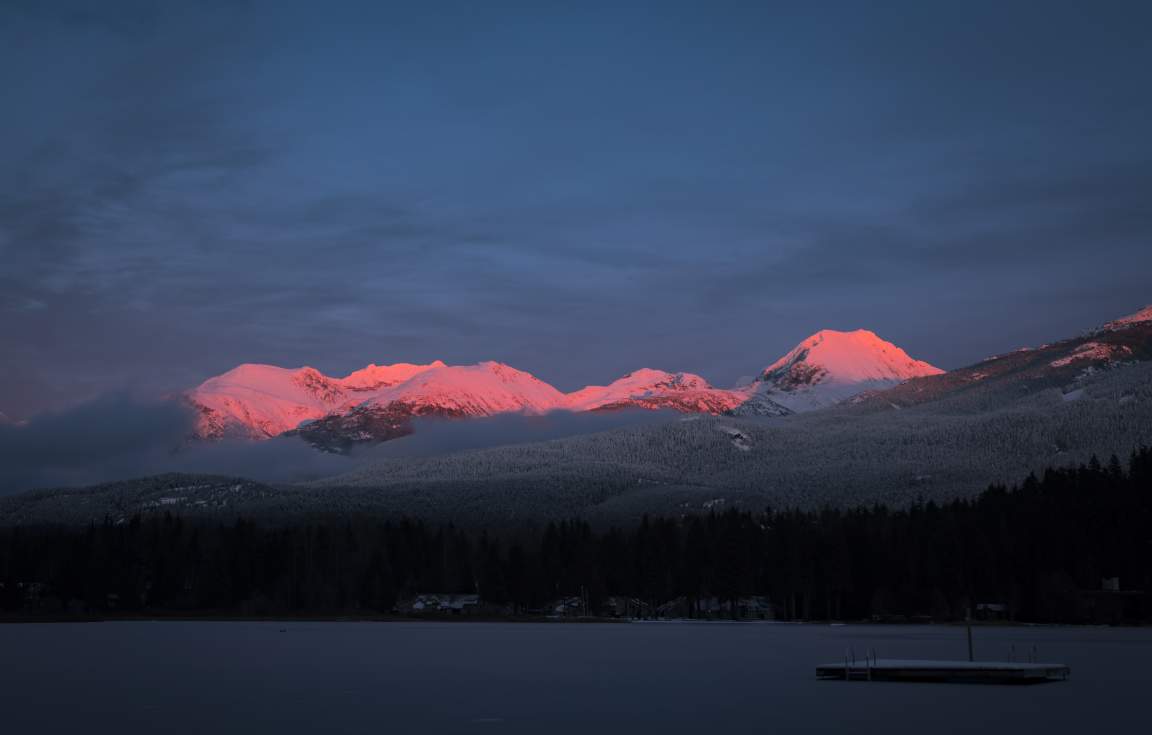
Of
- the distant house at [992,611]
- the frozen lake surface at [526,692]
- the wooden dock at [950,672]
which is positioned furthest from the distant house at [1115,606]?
the wooden dock at [950,672]

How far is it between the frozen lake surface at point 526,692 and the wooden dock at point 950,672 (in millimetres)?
1178

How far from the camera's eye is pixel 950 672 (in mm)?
68875

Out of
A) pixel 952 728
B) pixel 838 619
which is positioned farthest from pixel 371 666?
pixel 838 619

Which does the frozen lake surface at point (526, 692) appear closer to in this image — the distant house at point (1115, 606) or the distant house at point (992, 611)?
the distant house at point (1115, 606)

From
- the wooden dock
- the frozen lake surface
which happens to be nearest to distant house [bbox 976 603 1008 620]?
the frozen lake surface

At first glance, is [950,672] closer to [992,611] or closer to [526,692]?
[526,692]

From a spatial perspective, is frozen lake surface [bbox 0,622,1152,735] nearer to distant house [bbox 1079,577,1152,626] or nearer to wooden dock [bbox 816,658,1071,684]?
wooden dock [bbox 816,658,1071,684]

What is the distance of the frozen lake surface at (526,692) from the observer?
46.8 metres

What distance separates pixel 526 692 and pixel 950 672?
23844 mm

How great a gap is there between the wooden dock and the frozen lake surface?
1.18m

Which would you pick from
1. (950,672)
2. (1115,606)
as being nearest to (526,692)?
(950,672)

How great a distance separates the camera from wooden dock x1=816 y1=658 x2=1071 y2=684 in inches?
2640

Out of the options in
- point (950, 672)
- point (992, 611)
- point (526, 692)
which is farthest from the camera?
point (992, 611)

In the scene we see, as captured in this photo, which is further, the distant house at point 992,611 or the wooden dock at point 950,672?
the distant house at point 992,611
